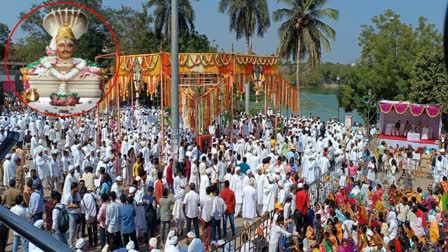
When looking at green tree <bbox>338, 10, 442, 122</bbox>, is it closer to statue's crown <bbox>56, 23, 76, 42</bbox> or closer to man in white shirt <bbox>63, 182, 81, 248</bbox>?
statue's crown <bbox>56, 23, 76, 42</bbox>

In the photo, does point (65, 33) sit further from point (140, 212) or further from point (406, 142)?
point (140, 212)

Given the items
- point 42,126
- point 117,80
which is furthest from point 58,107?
point 117,80

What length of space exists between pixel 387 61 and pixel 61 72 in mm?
16059

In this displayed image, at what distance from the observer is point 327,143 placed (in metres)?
15.2

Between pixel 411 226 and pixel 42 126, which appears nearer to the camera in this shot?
pixel 411 226

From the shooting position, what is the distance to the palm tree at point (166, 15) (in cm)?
3612

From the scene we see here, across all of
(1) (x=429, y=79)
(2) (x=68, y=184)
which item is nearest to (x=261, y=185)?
→ (2) (x=68, y=184)

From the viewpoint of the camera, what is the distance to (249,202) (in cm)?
929

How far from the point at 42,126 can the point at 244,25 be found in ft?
44.5

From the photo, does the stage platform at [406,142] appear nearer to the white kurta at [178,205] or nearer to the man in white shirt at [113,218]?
the white kurta at [178,205]

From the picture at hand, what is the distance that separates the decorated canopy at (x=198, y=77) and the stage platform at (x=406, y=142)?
5374 mm

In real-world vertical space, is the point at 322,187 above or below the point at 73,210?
below

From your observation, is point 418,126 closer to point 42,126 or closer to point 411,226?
point 411,226

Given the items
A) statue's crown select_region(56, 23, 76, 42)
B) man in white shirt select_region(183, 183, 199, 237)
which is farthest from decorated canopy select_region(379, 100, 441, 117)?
statue's crown select_region(56, 23, 76, 42)
